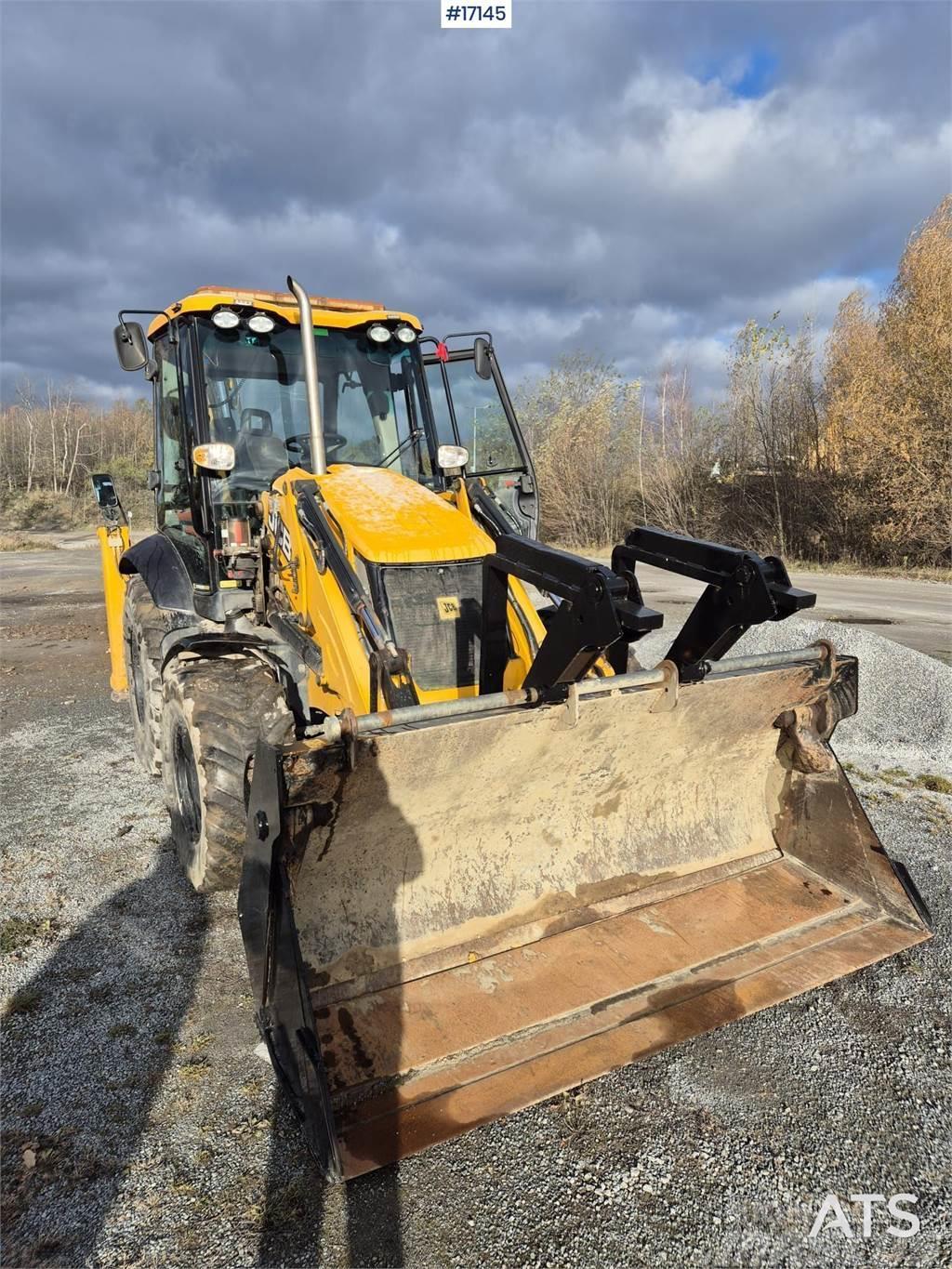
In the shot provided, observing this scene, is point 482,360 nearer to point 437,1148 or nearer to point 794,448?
point 437,1148

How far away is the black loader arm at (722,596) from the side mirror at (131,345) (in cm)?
328

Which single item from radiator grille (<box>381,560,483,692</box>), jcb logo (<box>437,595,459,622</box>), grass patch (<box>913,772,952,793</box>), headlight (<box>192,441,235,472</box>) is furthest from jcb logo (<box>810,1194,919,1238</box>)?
headlight (<box>192,441,235,472</box>)

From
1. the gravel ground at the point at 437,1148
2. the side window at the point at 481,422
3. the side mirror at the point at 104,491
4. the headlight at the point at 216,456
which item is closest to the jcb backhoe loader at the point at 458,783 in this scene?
the headlight at the point at 216,456

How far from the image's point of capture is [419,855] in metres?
2.96

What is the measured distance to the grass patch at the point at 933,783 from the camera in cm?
493

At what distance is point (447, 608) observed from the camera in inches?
136

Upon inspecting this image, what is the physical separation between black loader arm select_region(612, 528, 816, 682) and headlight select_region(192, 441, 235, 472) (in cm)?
212

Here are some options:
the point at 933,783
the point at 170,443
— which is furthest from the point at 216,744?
the point at 933,783

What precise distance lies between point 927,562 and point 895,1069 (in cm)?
1849

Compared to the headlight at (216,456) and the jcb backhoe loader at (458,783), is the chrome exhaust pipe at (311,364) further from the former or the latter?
the headlight at (216,456)

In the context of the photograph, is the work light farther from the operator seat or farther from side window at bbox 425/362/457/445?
side window at bbox 425/362/457/445

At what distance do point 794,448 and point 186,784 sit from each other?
22.1 m

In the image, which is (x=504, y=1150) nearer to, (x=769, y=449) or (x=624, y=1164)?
(x=624, y=1164)

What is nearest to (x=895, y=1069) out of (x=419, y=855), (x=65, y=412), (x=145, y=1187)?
(x=419, y=855)
